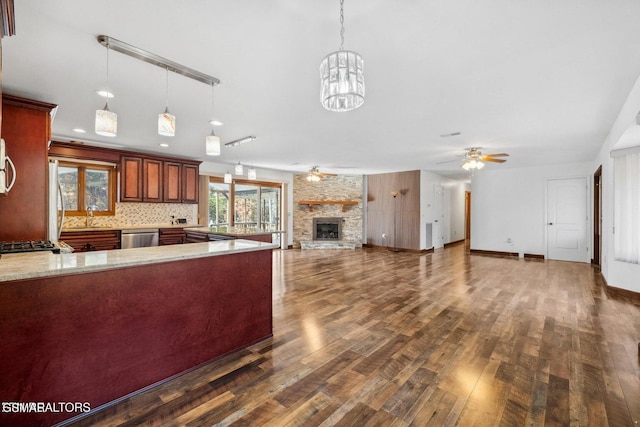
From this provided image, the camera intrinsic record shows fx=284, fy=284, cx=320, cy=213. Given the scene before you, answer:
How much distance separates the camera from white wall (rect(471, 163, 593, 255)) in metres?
7.38

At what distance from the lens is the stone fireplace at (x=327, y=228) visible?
945cm

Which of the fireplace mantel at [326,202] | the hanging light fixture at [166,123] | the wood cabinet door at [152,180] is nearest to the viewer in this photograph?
the hanging light fixture at [166,123]

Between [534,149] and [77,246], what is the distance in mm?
8438

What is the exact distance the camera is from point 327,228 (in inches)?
376

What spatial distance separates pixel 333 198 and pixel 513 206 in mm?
5161

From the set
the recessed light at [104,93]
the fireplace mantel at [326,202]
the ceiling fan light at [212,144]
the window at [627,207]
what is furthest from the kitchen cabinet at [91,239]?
the window at [627,207]

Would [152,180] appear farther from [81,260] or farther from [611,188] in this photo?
[611,188]

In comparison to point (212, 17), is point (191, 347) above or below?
below

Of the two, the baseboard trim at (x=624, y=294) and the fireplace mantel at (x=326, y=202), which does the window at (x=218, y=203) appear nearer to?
the fireplace mantel at (x=326, y=202)

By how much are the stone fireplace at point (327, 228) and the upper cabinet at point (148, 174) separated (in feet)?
13.2

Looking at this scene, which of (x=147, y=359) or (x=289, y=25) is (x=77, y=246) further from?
(x=289, y=25)

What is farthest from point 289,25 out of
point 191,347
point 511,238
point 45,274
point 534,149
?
point 511,238

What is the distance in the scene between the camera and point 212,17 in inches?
70.6

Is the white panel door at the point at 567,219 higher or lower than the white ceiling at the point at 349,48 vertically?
lower
